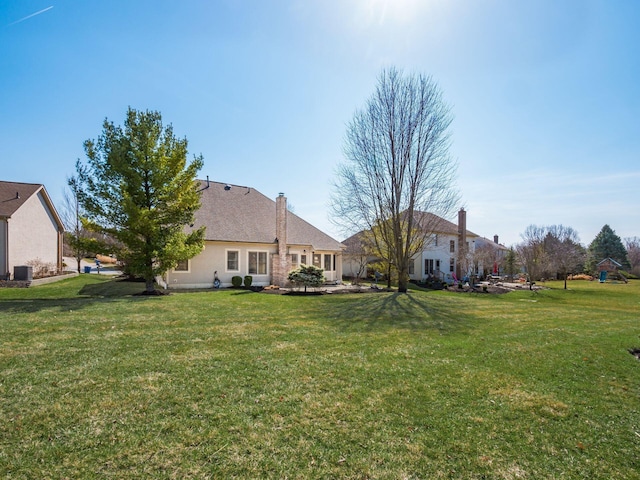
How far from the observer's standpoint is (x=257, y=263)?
2031 centimetres

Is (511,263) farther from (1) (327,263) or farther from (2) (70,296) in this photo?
(2) (70,296)

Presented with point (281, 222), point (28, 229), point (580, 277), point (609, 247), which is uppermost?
point (281, 222)

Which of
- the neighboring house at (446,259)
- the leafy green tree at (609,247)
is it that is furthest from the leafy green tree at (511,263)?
the leafy green tree at (609,247)

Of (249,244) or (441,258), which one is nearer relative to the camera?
(249,244)

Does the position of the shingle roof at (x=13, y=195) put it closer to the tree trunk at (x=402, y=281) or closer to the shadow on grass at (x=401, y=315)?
the shadow on grass at (x=401, y=315)

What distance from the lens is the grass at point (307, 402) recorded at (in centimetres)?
300

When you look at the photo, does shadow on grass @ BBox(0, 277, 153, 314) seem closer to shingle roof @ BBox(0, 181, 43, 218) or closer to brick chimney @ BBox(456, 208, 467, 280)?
shingle roof @ BBox(0, 181, 43, 218)

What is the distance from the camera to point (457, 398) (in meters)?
4.48

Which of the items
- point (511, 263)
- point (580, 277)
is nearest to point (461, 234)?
point (511, 263)

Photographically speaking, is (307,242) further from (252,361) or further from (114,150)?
(252,361)

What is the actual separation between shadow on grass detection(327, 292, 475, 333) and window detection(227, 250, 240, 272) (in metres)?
8.27

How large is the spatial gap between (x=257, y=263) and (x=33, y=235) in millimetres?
12971

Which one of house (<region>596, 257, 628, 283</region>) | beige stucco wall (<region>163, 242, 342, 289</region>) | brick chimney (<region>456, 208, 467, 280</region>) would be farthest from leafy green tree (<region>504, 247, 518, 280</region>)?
beige stucco wall (<region>163, 242, 342, 289</region>)

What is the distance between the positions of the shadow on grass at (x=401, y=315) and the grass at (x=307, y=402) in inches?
31.4
